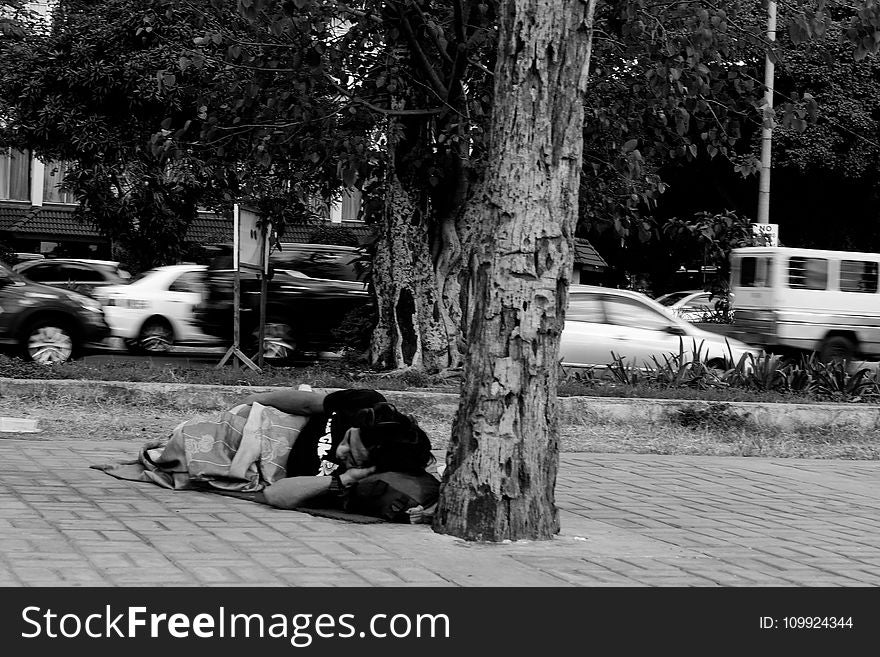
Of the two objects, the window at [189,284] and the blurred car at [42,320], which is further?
the window at [189,284]

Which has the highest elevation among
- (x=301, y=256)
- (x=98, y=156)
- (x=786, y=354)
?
(x=98, y=156)

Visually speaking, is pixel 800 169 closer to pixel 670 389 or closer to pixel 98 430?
pixel 670 389

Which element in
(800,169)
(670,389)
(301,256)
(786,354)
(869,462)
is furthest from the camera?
(800,169)

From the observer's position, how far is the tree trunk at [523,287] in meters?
6.30

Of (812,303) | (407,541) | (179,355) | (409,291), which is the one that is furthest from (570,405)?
(812,303)

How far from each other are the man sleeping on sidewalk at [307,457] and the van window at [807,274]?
57.2 feet

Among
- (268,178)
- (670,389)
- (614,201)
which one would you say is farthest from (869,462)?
(268,178)

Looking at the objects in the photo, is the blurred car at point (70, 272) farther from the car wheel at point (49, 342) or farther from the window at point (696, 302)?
the window at point (696, 302)

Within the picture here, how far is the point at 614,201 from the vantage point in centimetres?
1526

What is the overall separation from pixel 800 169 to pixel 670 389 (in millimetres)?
23264

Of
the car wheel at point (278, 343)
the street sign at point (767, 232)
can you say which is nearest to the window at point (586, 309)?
the car wheel at point (278, 343)

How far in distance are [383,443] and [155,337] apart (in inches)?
462

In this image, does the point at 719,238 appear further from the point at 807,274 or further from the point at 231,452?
the point at 231,452

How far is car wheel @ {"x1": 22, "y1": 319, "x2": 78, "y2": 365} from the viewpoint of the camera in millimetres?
15602
